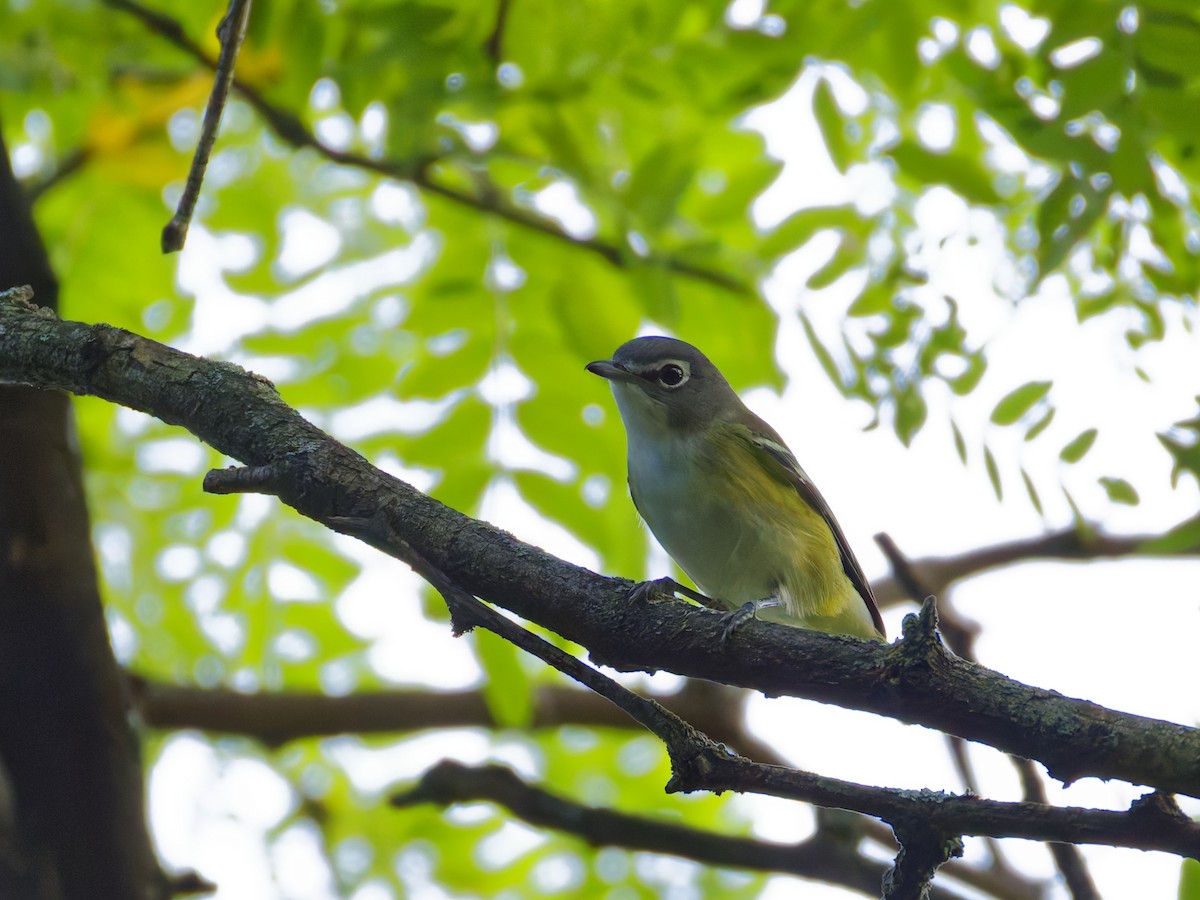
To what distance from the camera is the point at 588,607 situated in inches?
96.1

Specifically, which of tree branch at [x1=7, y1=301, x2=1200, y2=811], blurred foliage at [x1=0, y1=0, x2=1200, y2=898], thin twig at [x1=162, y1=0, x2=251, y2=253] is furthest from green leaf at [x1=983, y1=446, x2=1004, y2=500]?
thin twig at [x1=162, y1=0, x2=251, y2=253]

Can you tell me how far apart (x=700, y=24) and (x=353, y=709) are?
3428mm

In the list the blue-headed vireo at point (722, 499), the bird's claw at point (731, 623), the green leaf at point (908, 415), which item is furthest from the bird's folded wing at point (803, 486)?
the bird's claw at point (731, 623)

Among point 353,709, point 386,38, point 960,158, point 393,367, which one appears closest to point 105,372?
point 386,38

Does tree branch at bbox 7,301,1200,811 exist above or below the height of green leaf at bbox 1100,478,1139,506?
below

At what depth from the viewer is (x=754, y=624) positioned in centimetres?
239

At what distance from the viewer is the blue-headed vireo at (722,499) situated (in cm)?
470

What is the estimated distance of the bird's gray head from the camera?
193 inches

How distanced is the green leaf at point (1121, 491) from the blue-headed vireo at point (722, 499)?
1.33 metres

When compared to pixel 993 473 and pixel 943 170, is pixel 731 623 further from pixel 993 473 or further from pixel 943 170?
pixel 943 170

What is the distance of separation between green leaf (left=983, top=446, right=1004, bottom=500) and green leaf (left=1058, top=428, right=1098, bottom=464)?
23 cm

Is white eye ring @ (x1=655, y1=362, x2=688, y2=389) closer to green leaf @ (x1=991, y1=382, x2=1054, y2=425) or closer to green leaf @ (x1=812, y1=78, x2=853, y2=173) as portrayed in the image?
green leaf @ (x1=812, y1=78, x2=853, y2=173)

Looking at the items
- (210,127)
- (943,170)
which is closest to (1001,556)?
(943,170)

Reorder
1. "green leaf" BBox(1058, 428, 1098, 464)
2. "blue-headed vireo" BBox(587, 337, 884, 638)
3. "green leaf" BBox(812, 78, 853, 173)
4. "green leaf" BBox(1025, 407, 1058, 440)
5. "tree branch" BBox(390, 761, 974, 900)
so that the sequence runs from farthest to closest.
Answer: "blue-headed vireo" BBox(587, 337, 884, 638) < "green leaf" BBox(812, 78, 853, 173) < "tree branch" BBox(390, 761, 974, 900) < "green leaf" BBox(1025, 407, 1058, 440) < "green leaf" BBox(1058, 428, 1098, 464)
